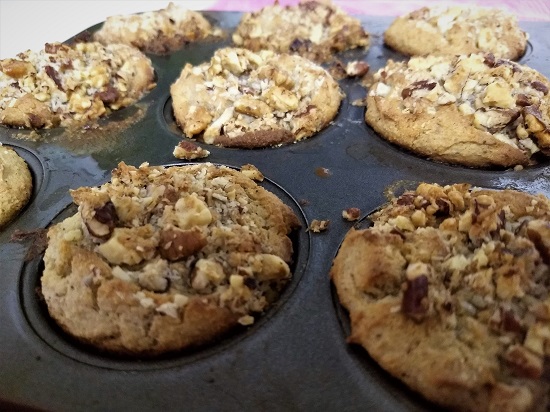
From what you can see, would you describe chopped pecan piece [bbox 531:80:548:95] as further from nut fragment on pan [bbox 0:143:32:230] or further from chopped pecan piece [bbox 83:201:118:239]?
nut fragment on pan [bbox 0:143:32:230]

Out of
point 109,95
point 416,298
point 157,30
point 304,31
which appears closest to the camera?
point 416,298

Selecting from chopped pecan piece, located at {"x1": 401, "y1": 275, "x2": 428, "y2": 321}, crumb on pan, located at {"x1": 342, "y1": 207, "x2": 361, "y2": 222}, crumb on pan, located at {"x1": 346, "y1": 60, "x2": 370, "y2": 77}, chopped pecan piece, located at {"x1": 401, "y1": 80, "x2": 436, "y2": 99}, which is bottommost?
crumb on pan, located at {"x1": 342, "y1": 207, "x2": 361, "y2": 222}

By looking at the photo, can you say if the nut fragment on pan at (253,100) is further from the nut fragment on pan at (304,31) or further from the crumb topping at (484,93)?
the nut fragment on pan at (304,31)

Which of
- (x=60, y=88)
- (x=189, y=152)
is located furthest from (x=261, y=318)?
(x=60, y=88)

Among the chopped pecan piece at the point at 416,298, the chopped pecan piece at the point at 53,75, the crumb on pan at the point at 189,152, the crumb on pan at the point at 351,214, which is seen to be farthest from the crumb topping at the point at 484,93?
the chopped pecan piece at the point at 53,75

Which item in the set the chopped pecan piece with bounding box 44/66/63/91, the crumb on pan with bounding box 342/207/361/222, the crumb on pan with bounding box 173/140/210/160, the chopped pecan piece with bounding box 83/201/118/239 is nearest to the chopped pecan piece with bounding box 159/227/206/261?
the chopped pecan piece with bounding box 83/201/118/239

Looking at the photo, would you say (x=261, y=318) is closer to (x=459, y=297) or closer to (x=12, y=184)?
(x=459, y=297)

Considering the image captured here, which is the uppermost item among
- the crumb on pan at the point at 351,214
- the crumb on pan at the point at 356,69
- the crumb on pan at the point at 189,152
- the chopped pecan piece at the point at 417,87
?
the chopped pecan piece at the point at 417,87
